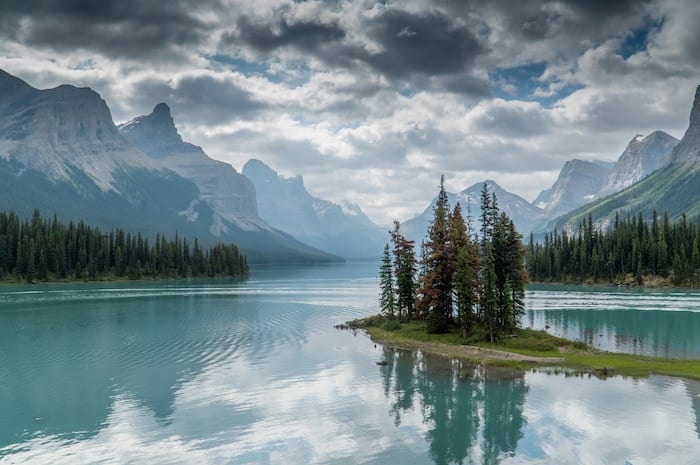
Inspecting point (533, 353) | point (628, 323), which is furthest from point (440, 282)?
point (628, 323)

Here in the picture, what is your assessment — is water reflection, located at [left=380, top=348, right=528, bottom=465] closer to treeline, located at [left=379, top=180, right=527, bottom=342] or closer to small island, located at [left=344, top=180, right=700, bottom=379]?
small island, located at [left=344, top=180, right=700, bottom=379]

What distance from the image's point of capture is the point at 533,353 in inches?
2400

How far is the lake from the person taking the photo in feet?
106

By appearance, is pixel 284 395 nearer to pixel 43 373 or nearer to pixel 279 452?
pixel 279 452

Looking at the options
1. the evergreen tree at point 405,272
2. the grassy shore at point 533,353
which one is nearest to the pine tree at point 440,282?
the grassy shore at point 533,353

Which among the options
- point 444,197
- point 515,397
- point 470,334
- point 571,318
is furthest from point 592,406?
point 571,318

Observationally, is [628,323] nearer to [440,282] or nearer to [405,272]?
[440,282]

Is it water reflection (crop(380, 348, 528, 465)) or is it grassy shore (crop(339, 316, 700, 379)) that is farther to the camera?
grassy shore (crop(339, 316, 700, 379))

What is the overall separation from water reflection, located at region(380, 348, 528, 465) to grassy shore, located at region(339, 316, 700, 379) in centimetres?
460

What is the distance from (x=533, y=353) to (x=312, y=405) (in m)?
31.3

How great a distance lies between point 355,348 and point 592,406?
33.8m

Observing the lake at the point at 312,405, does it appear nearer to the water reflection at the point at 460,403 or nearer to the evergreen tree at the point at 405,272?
the water reflection at the point at 460,403

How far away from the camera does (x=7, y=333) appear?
78812mm

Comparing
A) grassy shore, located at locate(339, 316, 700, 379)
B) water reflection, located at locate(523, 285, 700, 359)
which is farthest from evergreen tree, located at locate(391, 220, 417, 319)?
water reflection, located at locate(523, 285, 700, 359)
